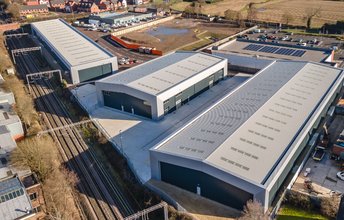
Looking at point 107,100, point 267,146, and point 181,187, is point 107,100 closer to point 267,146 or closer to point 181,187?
point 181,187

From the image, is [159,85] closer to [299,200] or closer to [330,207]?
[299,200]

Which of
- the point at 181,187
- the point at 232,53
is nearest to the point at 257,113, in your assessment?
the point at 181,187

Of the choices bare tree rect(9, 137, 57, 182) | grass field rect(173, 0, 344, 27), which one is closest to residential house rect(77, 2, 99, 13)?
grass field rect(173, 0, 344, 27)

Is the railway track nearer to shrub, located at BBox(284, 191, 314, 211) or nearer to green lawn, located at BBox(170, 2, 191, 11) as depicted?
shrub, located at BBox(284, 191, 314, 211)

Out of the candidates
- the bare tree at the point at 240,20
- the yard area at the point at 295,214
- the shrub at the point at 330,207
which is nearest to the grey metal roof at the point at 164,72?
the yard area at the point at 295,214

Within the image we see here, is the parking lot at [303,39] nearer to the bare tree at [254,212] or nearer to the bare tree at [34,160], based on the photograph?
the bare tree at [254,212]

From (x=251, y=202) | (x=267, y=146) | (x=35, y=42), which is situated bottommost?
(x=251, y=202)
